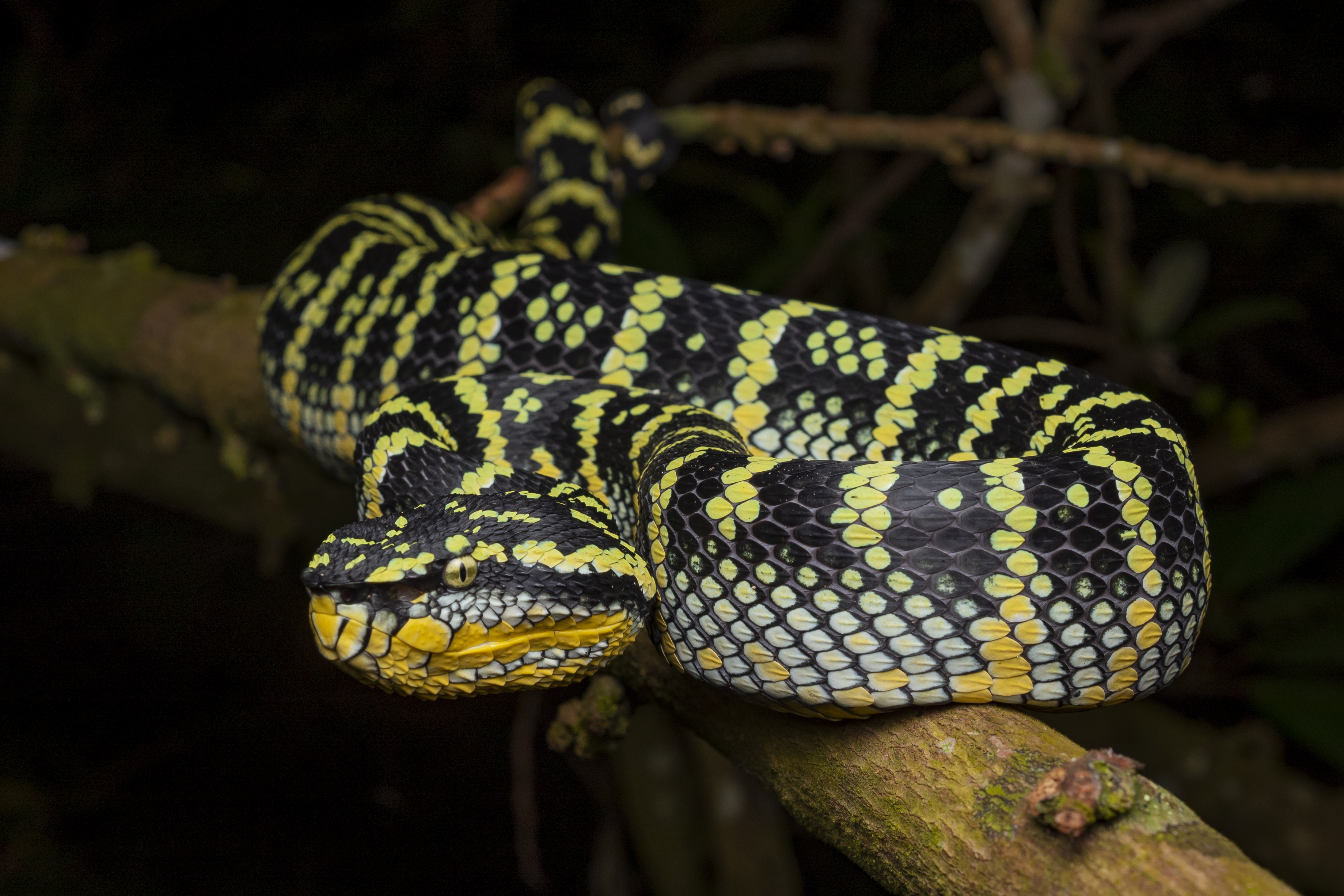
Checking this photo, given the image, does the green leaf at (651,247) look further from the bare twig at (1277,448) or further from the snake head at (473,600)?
the snake head at (473,600)

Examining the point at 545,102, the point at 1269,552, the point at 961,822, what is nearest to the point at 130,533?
the point at 545,102

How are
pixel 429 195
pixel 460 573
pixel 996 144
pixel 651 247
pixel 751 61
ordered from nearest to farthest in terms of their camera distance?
pixel 460 573, pixel 996 144, pixel 651 247, pixel 751 61, pixel 429 195

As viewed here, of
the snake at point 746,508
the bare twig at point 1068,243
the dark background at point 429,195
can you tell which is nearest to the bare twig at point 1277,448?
the dark background at point 429,195

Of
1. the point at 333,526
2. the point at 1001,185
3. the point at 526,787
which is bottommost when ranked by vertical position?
the point at 333,526

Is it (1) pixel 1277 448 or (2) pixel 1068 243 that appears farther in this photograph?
(1) pixel 1277 448

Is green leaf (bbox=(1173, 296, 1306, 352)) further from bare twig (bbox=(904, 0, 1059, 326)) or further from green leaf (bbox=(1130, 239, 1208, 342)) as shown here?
bare twig (bbox=(904, 0, 1059, 326))

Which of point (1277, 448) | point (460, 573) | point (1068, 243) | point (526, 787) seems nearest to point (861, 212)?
point (1068, 243)

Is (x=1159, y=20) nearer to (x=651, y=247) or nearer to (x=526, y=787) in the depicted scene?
(x=651, y=247)
